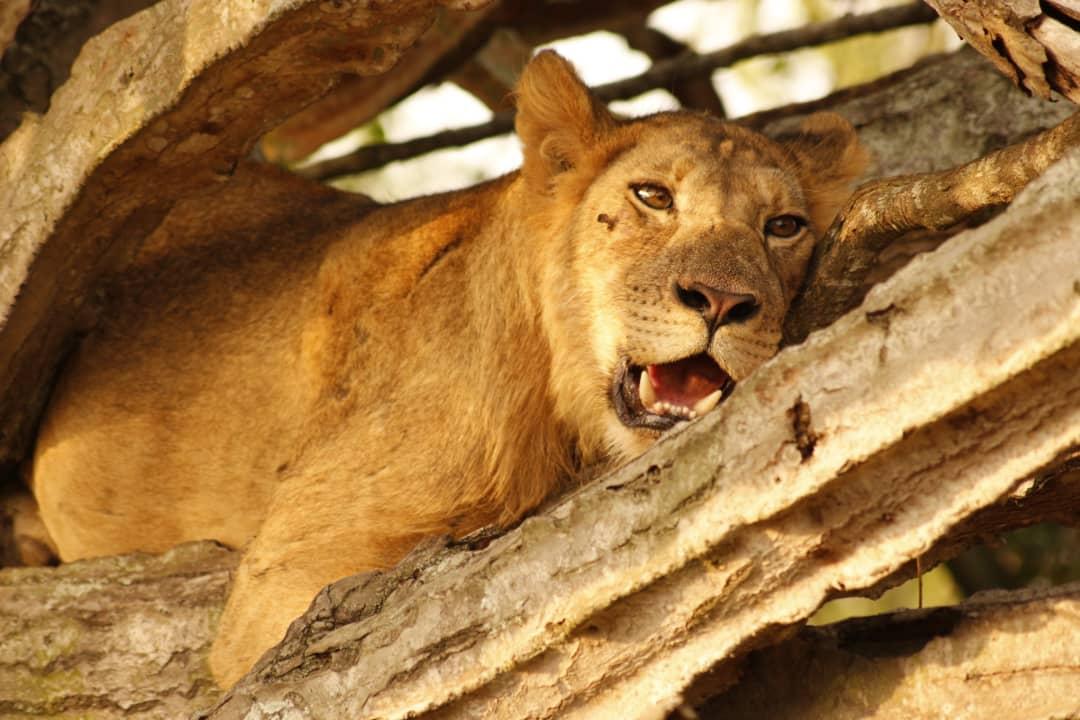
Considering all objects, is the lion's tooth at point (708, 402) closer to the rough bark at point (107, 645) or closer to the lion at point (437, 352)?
the lion at point (437, 352)

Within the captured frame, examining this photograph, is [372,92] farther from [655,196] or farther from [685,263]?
[685,263]

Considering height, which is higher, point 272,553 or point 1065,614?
point 272,553

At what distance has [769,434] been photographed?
289cm

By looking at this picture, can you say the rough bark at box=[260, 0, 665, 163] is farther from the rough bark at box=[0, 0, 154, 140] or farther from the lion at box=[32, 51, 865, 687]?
the lion at box=[32, 51, 865, 687]

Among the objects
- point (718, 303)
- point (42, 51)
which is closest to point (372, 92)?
point (42, 51)

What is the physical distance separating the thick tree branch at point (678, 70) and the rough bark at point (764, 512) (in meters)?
4.11

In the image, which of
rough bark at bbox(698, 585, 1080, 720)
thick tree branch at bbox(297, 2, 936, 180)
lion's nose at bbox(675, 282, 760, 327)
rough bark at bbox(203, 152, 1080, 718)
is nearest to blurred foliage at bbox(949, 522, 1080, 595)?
thick tree branch at bbox(297, 2, 936, 180)

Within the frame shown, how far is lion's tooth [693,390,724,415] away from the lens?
13.7 ft

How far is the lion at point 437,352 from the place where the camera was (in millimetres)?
4520

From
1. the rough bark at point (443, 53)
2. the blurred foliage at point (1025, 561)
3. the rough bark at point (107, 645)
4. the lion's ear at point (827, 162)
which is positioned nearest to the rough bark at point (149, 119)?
the rough bark at point (107, 645)

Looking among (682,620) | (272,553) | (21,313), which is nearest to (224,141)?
(21,313)

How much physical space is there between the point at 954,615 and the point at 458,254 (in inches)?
89.3

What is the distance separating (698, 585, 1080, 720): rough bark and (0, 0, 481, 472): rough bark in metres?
1.78

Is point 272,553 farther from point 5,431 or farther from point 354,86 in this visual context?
point 354,86
